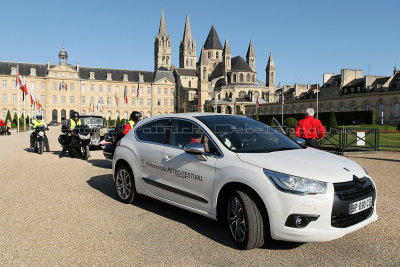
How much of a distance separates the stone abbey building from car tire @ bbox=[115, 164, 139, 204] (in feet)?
177

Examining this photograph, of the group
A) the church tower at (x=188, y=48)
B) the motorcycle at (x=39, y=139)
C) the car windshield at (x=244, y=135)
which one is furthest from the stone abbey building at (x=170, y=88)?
the car windshield at (x=244, y=135)

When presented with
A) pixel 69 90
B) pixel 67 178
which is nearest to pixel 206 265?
pixel 67 178

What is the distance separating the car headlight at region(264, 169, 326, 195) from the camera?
118 inches

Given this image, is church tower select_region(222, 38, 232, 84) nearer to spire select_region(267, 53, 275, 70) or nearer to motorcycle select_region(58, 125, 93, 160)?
spire select_region(267, 53, 275, 70)

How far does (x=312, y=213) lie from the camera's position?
298 cm

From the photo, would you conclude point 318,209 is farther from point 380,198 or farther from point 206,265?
point 380,198

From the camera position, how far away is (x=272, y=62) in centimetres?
8525

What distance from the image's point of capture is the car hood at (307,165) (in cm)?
310

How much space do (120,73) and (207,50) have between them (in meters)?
31.4

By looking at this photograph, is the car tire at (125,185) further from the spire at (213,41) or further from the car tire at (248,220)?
the spire at (213,41)

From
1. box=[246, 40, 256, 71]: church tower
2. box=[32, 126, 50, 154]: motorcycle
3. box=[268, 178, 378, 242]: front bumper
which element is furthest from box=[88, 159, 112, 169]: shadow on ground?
box=[246, 40, 256, 71]: church tower

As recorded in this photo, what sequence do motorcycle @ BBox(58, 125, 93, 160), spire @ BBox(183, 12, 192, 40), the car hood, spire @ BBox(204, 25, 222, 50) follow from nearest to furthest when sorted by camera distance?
1. the car hood
2. motorcycle @ BBox(58, 125, 93, 160)
3. spire @ BBox(204, 25, 222, 50)
4. spire @ BBox(183, 12, 192, 40)

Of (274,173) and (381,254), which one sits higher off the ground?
(274,173)

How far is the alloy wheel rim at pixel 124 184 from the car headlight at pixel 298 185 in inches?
111
